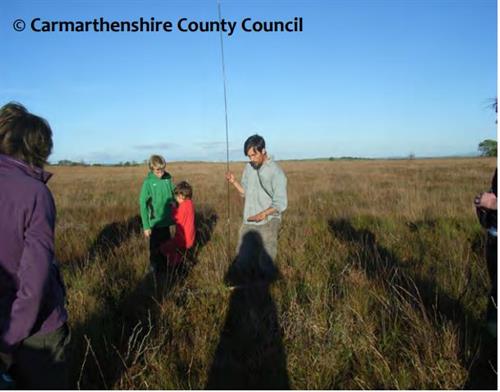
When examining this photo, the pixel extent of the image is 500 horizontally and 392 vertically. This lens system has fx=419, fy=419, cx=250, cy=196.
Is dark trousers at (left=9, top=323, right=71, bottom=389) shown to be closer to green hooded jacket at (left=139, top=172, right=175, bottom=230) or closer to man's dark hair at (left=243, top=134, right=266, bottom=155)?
man's dark hair at (left=243, top=134, right=266, bottom=155)

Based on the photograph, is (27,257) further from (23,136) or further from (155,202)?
(155,202)

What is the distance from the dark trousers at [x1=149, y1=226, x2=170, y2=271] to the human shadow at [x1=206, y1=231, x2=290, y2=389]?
41.8 inches

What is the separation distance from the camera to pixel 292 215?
1002cm

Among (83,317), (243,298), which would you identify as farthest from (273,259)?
(83,317)

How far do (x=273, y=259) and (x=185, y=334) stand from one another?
1.73 m

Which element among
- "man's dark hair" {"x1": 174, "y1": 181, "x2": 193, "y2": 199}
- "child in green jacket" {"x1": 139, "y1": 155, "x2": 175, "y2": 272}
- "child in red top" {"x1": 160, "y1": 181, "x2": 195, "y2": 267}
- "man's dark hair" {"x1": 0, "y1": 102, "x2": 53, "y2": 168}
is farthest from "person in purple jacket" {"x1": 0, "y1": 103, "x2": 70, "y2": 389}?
"child in green jacket" {"x1": 139, "y1": 155, "x2": 175, "y2": 272}

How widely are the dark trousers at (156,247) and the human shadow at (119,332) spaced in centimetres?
11

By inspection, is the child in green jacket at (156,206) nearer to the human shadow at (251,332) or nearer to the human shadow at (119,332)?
the human shadow at (119,332)

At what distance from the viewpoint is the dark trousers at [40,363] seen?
184 centimetres

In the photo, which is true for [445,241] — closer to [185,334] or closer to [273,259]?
[273,259]

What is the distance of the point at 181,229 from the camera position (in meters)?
5.50

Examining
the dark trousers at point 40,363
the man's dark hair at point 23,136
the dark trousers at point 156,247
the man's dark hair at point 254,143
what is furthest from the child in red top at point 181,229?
the man's dark hair at point 23,136

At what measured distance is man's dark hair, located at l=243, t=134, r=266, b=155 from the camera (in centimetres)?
483

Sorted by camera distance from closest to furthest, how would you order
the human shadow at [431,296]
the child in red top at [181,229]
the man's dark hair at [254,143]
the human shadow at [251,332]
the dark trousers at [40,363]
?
the dark trousers at [40,363]
the human shadow at [431,296]
the human shadow at [251,332]
the man's dark hair at [254,143]
the child in red top at [181,229]
